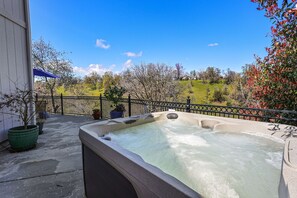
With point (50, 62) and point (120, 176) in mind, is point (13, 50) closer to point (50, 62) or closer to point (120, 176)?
point (120, 176)

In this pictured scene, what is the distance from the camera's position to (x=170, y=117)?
3717mm

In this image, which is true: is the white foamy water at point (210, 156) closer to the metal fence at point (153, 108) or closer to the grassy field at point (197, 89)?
the metal fence at point (153, 108)

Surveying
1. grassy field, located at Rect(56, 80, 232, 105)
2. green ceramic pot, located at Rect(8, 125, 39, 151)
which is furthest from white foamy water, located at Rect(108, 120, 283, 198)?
grassy field, located at Rect(56, 80, 232, 105)

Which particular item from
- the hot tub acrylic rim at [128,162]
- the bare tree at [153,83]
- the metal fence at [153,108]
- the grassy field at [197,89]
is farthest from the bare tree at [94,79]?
the hot tub acrylic rim at [128,162]

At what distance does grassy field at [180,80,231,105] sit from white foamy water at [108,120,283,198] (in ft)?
16.8

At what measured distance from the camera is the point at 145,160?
2064 millimetres

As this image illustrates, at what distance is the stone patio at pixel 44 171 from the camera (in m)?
1.99

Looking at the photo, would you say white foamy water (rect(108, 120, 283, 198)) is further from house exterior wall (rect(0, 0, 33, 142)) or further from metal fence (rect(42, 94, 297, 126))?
house exterior wall (rect(0, 0, 33, 142))

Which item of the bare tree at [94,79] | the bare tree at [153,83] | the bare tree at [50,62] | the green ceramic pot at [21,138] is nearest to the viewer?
the green ceramic pot at [21,138]

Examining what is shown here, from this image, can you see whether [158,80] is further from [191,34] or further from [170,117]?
[170,117]

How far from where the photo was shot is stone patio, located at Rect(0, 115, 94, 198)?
6.53 feet

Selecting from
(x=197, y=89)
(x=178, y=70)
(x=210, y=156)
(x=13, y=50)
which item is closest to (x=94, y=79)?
(x=178, y=70)

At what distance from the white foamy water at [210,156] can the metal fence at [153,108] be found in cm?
89

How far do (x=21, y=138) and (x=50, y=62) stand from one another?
7.54 metres
